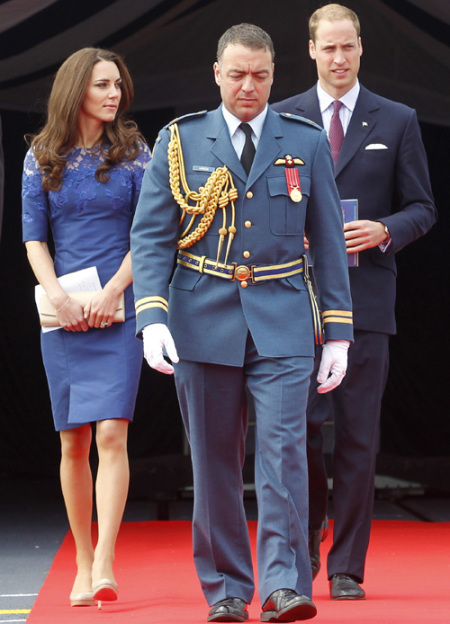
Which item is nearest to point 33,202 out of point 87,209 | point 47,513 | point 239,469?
point 87,209

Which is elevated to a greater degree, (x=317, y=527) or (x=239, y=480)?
(x=239, y=480)

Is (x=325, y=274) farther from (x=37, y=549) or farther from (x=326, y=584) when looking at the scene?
(x=37, y=549)

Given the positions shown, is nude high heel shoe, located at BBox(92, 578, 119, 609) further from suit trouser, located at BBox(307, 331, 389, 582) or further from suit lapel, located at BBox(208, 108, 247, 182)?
suit lapel, located at BBox(208, 108, 247, 182)

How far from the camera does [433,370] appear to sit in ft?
26.2

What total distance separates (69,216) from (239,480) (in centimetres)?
117

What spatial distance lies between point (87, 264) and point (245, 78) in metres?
1.05

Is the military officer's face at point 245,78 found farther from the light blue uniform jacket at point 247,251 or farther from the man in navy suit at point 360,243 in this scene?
the man in navy suit at point 360,243

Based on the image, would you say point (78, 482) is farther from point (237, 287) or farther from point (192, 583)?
point (237, 287)

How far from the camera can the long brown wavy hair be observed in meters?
4.30

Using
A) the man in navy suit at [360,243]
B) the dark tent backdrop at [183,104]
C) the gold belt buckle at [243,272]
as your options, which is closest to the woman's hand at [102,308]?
the man in navy suit at [360,243]

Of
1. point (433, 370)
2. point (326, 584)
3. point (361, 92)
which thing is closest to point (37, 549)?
point (326, 584)

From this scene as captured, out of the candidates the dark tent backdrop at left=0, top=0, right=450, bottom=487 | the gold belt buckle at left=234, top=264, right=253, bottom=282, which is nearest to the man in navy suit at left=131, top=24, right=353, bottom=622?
the gold belt buckle at left=234, top=264, right=253, bottom=282

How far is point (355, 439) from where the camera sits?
4219mm

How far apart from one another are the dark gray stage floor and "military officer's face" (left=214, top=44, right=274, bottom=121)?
189 cm
